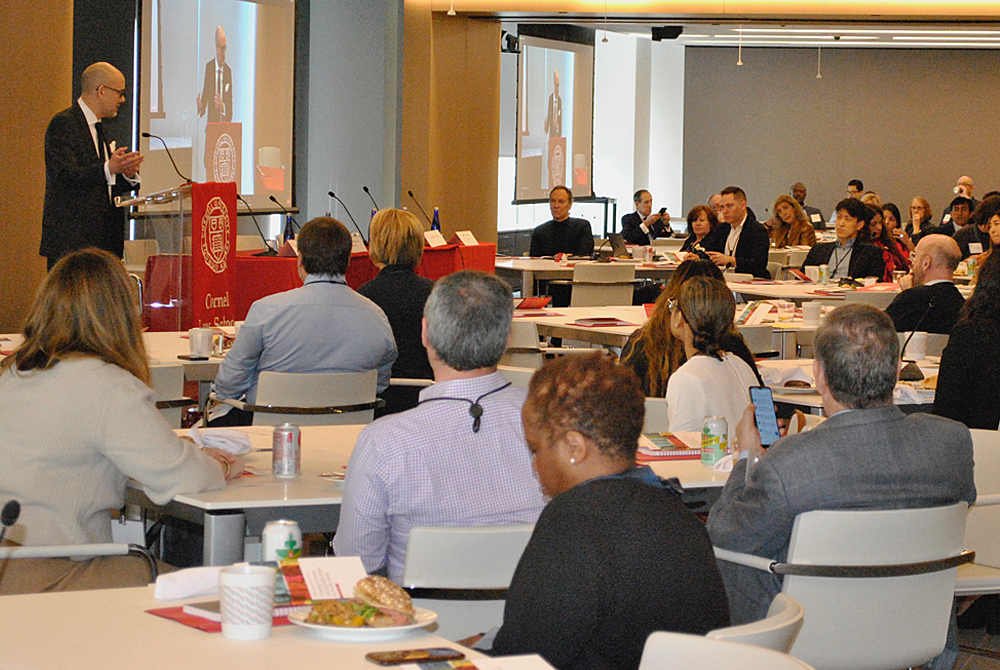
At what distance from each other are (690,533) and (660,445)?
5.63 ft

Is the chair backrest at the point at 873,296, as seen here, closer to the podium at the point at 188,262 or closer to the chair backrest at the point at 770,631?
the podium at the point at 188,262

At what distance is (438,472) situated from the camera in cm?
255

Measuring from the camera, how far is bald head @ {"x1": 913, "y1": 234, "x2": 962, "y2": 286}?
607cm

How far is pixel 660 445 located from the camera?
3.52 metres

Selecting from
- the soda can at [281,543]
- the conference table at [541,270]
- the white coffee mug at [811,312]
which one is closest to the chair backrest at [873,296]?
the white coffee mug at [811,312]

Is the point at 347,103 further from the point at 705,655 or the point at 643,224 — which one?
the point at 705,655

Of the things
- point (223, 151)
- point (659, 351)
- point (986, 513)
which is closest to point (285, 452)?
point (659, 351)

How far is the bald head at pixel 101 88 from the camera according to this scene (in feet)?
21.1

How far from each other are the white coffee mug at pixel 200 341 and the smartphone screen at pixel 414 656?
11.3 feet

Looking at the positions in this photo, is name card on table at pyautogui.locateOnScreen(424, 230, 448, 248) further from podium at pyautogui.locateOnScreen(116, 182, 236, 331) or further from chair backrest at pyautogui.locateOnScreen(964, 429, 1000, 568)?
chair backrest at pyautogui.locateOnScreen(964, 429, 1000, 568)

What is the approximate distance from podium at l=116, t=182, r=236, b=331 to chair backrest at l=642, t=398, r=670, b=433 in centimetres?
292

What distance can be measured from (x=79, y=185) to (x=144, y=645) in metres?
Answer: 4.94

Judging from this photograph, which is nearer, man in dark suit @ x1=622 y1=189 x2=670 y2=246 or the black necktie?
the black necktie

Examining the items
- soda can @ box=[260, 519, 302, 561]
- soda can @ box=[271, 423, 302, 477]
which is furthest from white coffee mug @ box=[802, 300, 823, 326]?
soda can @ box=[260, 519, 302, 561]
